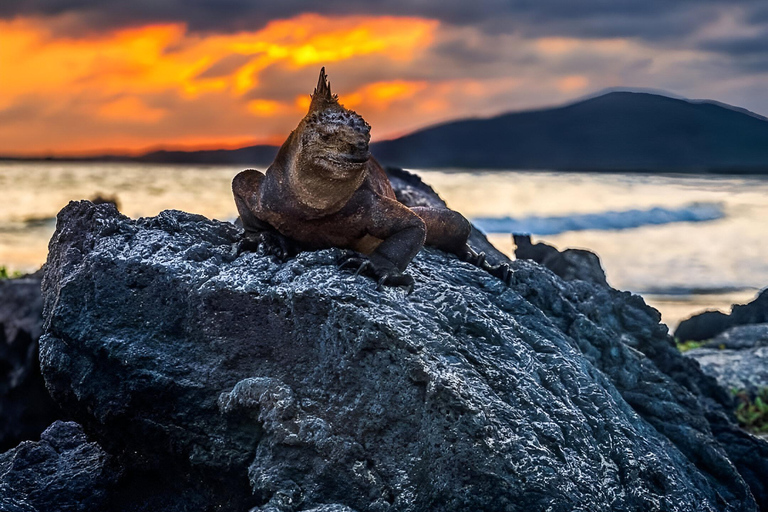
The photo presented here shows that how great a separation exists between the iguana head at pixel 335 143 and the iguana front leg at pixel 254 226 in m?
0.54

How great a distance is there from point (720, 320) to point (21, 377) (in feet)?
33.5

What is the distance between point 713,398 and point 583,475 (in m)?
3.78

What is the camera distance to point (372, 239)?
5.12 meters

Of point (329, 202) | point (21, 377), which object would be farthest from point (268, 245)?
point (21, 377)

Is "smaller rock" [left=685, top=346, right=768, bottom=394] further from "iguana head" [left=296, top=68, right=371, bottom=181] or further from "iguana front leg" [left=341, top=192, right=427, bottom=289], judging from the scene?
"iguana head" [left=296, top=68, right=371, bottom=181]

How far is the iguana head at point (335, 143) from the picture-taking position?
4.54 m

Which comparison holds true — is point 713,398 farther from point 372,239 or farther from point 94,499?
point 94,499

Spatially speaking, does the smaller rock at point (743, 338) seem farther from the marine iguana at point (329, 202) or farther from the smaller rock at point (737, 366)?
the marine iguana at point (329, 202)

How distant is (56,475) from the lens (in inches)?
204

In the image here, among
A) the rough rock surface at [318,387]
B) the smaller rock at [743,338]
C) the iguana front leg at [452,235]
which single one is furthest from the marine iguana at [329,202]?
the smaller rock at [743,338]

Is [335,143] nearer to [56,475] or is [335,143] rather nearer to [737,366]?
[56,475]

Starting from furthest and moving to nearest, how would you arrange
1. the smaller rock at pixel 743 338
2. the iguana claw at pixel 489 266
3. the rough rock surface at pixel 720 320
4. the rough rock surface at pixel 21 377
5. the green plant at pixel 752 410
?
the rough rock surface at pixel 720 320
the smaller rock at pixel 743 338
the green plant at pixel 752 410
the rough rock surface at pixel 21 377
the iguana claw at pixel 489 266

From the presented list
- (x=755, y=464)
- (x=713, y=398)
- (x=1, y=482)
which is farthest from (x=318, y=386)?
(x=713, y=398)

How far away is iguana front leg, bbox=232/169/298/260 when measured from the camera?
5.02 metres
